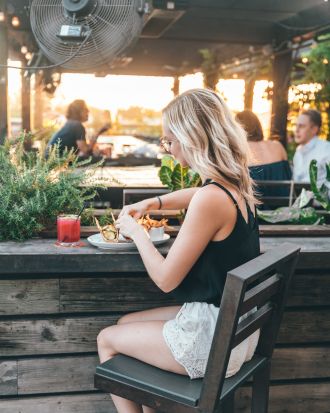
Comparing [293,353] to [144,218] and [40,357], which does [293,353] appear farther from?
[40,357]

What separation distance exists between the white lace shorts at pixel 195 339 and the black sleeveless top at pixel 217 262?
0.04 meters

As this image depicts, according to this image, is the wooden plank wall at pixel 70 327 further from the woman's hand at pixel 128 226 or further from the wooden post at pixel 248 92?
the wooden post at pixel 248 92

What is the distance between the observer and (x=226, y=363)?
1355 mm

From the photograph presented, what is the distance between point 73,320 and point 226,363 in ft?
2.64

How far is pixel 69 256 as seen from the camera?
5.68 feet

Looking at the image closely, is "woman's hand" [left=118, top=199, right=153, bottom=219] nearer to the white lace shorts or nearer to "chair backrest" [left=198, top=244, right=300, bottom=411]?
the white lace shorts

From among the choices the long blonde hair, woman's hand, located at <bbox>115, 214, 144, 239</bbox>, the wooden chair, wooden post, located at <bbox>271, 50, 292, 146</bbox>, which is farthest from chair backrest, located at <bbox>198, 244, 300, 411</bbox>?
wooden post, located at <bbox>271, 50, 292, 146</bbox>

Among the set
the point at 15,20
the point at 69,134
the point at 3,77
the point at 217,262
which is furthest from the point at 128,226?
the point at 15,20

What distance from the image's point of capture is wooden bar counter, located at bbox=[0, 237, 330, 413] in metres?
1.95

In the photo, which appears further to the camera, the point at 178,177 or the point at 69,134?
the point at 69,134

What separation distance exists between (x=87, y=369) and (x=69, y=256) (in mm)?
547

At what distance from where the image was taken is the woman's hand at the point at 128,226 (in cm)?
168

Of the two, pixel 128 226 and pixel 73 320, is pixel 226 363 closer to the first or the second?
pixel 128 226

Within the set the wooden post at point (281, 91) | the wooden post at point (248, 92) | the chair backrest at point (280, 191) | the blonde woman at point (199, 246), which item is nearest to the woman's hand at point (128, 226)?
the blonde woman at point (199, 246)
